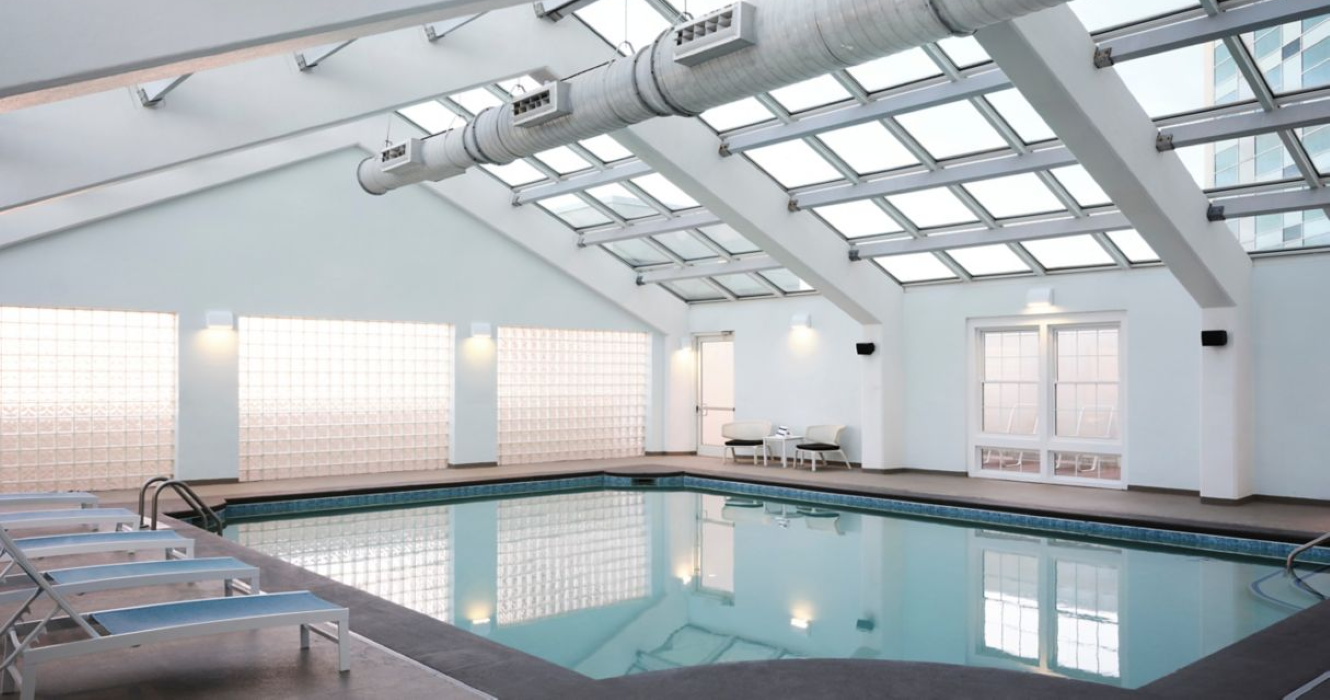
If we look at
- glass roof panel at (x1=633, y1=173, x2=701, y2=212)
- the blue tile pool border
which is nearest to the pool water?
the blue tile pool border

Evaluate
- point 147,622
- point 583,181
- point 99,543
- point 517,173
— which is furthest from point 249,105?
point 147,622

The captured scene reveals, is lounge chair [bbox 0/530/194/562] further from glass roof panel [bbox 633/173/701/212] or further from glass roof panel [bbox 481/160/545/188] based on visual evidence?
glass roof panel [bbox 481/160/545/188]

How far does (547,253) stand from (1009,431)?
754 centimetres

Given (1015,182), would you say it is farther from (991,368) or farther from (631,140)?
(631,140)

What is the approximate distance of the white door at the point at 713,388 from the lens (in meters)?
17.2

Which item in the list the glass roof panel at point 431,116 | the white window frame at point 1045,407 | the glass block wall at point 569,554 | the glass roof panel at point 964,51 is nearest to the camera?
the glass block wall at point 569,554

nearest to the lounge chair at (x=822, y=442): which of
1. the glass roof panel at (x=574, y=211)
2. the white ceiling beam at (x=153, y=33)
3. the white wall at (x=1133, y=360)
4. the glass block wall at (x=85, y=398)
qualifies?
the white wall at (x=1133, y=360)

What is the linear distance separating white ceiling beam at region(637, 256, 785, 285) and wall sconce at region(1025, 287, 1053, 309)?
3.56 metres

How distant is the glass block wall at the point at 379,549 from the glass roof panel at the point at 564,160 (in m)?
4.92

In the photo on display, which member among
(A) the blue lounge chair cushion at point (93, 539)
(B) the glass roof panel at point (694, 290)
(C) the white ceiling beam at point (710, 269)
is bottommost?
(A) the blue lounge chair cushion at point (93, 539)

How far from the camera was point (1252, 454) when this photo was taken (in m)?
10.9

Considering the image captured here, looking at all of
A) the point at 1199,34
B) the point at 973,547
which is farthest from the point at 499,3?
the point at 973,547

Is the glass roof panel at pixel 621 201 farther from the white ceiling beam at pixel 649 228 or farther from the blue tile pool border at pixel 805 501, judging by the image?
the blue tile pool border at pixel 805 501

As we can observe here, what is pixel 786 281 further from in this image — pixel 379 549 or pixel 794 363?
pixel 379 549
